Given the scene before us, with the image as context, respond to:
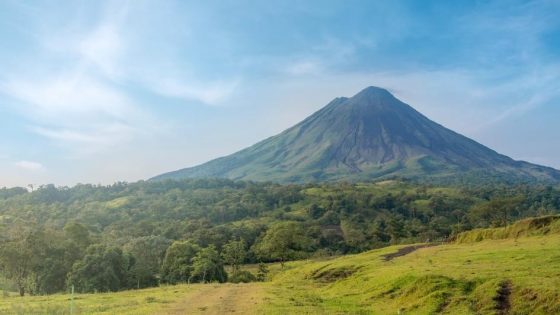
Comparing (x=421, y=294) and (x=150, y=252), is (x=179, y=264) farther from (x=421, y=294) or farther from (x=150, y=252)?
(x=421, y=294)

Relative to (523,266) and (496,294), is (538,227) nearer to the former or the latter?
(523,266)

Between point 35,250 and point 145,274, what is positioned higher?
point 35,250

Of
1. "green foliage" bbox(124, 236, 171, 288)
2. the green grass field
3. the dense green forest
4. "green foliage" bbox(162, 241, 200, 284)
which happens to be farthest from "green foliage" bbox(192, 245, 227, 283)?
the green grass field

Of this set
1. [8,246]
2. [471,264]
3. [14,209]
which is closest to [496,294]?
[471,264]

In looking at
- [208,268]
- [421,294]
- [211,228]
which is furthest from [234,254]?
[421,294]

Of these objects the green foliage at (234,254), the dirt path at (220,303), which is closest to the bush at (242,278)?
the green foliage at (234,254)

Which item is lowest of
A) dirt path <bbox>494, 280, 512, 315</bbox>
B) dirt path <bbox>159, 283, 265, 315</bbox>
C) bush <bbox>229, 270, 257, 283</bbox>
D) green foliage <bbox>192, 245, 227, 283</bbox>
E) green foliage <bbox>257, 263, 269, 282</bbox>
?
green foliage <bbox>257, 263, 269, 282</bbox>

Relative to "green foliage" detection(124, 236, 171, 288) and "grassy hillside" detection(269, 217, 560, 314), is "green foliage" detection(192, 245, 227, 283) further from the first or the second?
"grassy hillside" detection(269, 217, 560, 314)

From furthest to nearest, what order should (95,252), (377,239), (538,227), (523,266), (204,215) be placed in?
(204,215) → (377,239) → (95,252) → (538,227) → (523,266)
